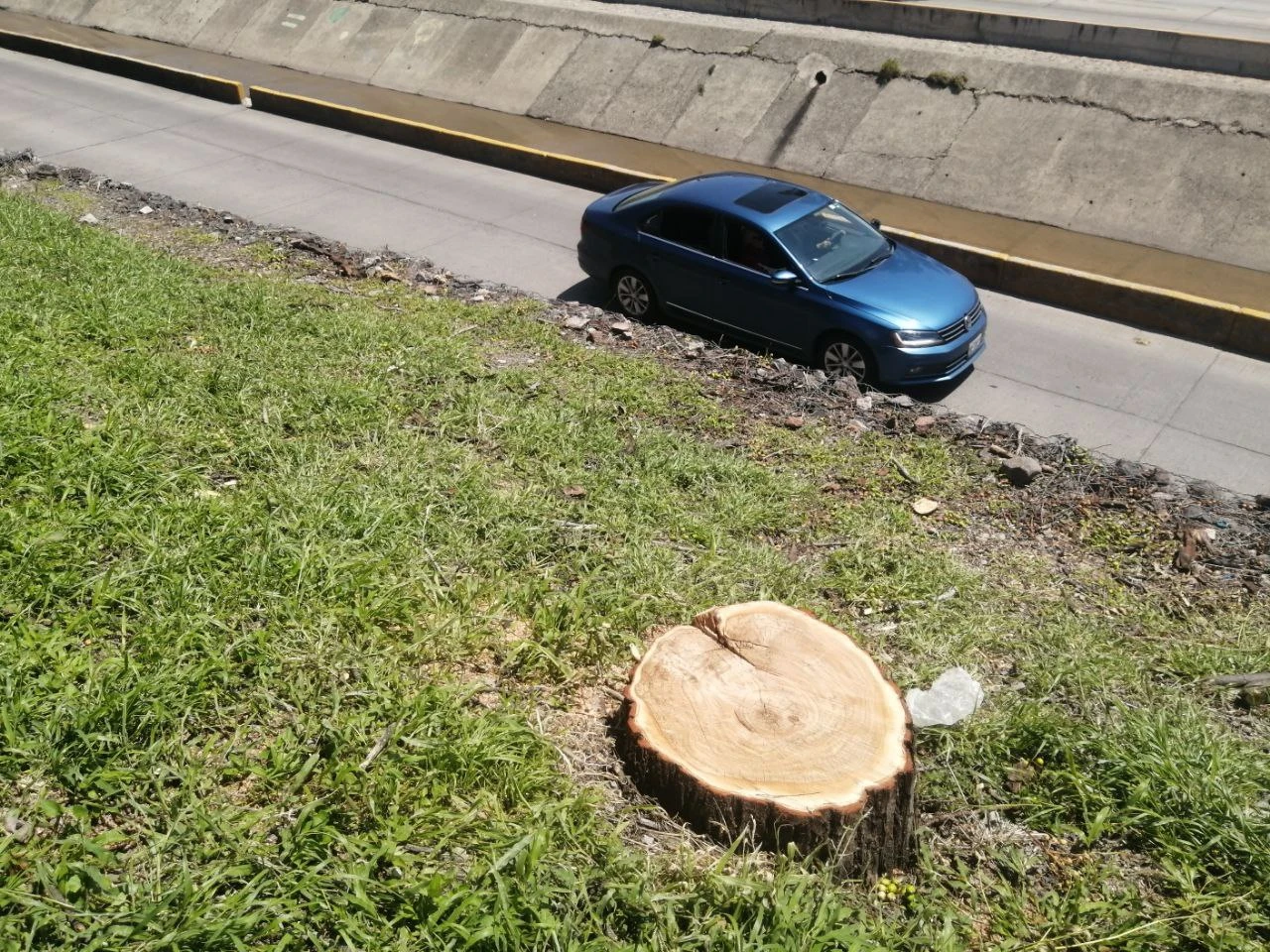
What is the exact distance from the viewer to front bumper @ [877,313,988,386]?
1012cm

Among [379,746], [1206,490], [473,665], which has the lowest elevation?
[1206,490]

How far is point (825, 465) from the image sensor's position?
318 inches

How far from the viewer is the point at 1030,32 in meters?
17.0

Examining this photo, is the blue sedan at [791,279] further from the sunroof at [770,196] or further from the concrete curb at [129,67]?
the concrete curb at [129,67]

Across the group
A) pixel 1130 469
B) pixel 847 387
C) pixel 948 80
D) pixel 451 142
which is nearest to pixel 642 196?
pixel 847 387

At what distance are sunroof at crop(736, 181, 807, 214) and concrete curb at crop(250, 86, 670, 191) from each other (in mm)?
4443

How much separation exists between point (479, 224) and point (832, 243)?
6.01m

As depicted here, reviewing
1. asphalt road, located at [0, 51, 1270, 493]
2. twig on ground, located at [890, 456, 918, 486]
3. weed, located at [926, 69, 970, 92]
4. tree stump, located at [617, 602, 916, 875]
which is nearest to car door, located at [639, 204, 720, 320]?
asphalt road, located at [0, 51, 1270, 493]

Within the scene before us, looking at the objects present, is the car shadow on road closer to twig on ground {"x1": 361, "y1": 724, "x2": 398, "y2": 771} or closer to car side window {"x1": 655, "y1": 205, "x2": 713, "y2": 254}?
car side window {"x1": 655, "y1": 205, "x2": 713, "y2": 254}

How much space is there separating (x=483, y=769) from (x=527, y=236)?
11.6m

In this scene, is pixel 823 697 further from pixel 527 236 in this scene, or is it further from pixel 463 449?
pixel 527 236

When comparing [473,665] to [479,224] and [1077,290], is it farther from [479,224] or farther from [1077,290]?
[479,224]

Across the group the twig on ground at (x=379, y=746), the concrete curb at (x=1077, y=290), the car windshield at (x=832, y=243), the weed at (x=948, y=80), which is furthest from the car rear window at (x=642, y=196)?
the twig on ground at (x=379, y=746)

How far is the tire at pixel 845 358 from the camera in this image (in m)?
10.4
